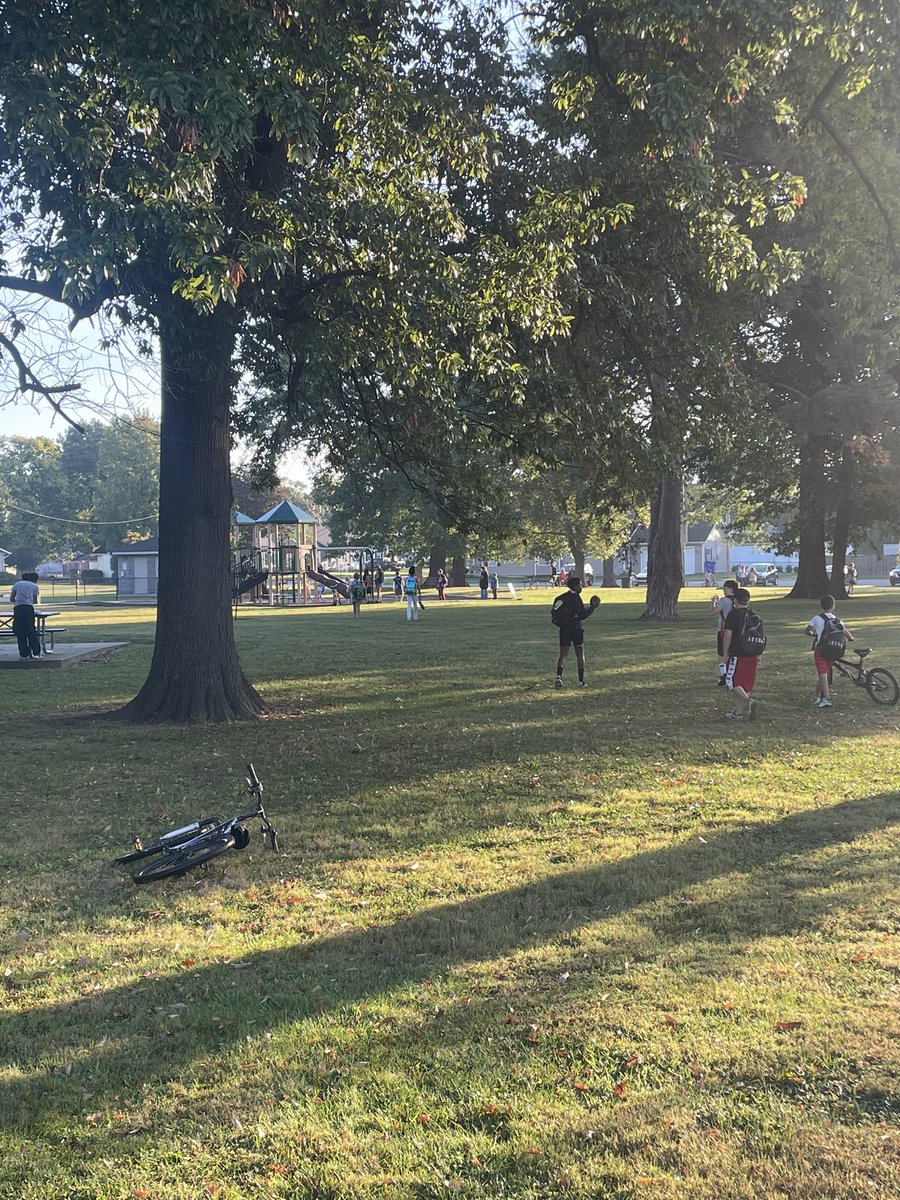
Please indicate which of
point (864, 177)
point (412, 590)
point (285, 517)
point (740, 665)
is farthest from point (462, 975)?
point (285, 517)

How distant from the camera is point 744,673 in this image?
471 inches

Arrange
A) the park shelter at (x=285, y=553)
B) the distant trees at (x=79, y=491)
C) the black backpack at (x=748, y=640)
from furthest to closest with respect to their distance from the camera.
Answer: the distant trees at (x=79, y=491)
the park shelter at (x=285, y=553)
the black backpack at (x=748, y=640)

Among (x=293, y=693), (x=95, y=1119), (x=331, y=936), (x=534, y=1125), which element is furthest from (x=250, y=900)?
(x=293, y=693)

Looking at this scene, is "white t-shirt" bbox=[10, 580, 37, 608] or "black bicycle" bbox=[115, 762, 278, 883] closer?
"black bicycle" bbox=[115, 762, 278, 883]

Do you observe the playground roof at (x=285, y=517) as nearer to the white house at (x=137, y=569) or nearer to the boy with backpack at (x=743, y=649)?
the white house at (x=137, y=569)

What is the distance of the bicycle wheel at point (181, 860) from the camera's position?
20.5ft

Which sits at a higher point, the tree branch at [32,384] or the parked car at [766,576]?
the tree branch at [32,384]

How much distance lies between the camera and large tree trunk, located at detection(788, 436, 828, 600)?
3747 cm

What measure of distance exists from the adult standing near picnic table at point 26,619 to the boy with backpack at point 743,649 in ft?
45.4

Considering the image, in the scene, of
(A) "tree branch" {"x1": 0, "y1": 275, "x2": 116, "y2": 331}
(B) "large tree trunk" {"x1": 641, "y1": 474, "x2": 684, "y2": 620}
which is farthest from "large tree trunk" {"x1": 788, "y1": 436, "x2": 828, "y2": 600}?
(A) "tree branch" {"x1": 0, "y1": 275, "x2": 116, "y2": 331}

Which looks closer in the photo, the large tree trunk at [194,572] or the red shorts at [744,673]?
the red shorts at [744,673]

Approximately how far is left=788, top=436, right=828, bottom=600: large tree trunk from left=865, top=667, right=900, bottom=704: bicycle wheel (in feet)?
75.7

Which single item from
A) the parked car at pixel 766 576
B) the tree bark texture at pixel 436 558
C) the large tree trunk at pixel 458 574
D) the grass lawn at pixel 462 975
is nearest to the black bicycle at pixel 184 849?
the grass lawn at pixel 462 975

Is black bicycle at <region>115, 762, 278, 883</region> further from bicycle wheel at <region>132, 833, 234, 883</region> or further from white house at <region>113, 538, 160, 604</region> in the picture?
white house at <region>113, 538, 160, 604</region>
